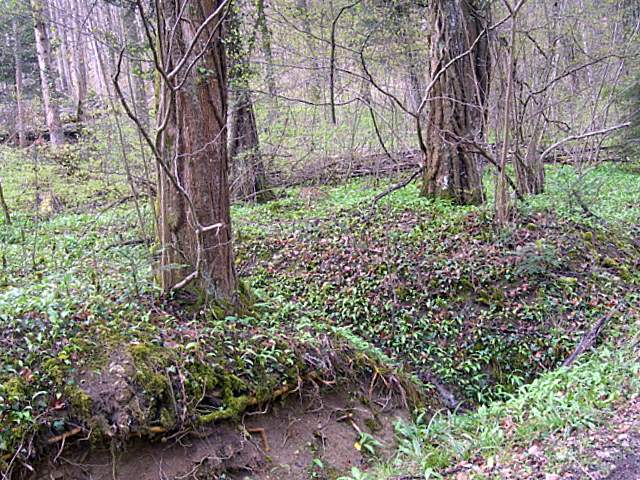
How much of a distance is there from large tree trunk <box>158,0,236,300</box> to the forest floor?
325 mm

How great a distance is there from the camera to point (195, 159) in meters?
4.84

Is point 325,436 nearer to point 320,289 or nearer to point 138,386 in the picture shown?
point 138,386

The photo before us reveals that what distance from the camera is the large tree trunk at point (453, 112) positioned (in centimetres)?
870

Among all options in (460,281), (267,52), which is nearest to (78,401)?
(460,281)

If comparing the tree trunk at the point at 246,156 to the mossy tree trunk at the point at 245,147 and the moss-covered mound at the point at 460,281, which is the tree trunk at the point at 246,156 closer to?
the mossy tree trunk at the point at 245,147

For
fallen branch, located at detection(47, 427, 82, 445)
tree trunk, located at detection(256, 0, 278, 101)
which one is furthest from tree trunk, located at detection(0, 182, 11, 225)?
fallen branch, located at detection(47, 427, 82, 445)

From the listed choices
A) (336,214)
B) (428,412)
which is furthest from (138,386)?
(336,214)

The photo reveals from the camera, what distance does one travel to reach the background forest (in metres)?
3.44

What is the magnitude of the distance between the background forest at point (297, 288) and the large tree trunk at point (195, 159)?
0.02 metres

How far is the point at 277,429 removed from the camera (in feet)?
13.2

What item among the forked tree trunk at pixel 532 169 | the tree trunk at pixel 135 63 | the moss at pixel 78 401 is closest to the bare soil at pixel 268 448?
the moss at pixel 78 401

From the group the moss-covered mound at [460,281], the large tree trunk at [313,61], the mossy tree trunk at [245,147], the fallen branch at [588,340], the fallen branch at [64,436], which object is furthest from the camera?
the large tree trunk at [313,61]

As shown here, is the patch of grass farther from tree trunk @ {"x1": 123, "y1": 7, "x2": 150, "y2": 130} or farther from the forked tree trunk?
tree trunk @ {"x1": 123, "y1": 7, "x2": 150, "y2": 130}

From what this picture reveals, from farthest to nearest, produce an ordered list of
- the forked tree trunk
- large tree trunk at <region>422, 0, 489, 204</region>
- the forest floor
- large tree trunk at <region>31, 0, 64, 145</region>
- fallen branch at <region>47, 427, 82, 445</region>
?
large tree trunk at <region>31, 0, 64, 145</region> < the forked tree trunk < large tree trunk at <region>422, 0, 489, 204</region> < the forest floor < fallen branch at <region>47, 427, 82, 445</region>
